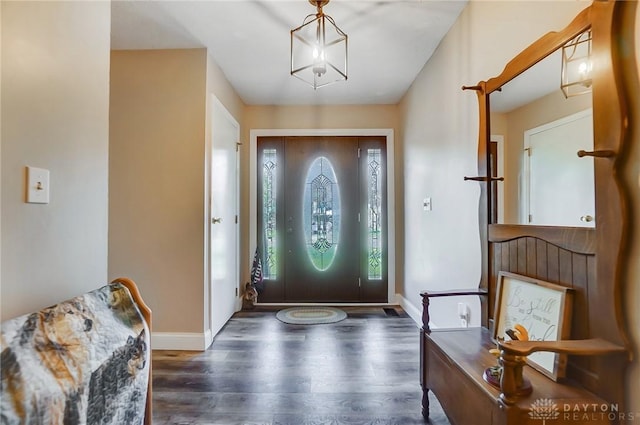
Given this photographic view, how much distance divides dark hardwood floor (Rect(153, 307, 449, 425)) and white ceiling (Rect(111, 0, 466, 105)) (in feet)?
8.08

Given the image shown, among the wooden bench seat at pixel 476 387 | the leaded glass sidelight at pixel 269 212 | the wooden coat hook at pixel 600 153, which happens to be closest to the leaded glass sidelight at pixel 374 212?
the leaded glass sidelight at pixel 269 212

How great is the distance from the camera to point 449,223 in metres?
2.35

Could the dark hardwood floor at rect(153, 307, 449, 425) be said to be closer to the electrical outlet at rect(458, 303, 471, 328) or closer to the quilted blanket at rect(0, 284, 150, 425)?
the electrical outlet at rect(458, 303, 471, 328)

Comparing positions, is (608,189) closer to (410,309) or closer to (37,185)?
(37,185)

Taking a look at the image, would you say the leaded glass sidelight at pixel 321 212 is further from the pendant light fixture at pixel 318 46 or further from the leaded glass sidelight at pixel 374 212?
the pendant light fixture at pixel 318 46

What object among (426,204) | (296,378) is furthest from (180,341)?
(426,204)

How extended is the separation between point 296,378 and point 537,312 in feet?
5.00

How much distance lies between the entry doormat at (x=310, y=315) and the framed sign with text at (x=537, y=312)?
203 cm

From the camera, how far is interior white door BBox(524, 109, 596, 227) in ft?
3.62

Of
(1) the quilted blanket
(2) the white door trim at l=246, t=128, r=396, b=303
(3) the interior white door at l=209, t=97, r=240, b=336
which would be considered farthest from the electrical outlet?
(3) the interior white door at l=209, t=97, r=240, b=336

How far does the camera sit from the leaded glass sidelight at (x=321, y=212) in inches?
152

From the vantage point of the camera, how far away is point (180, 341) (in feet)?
8.49

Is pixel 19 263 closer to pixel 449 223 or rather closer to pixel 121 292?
pixel 121 292

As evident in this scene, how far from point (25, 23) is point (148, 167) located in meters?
1.72
